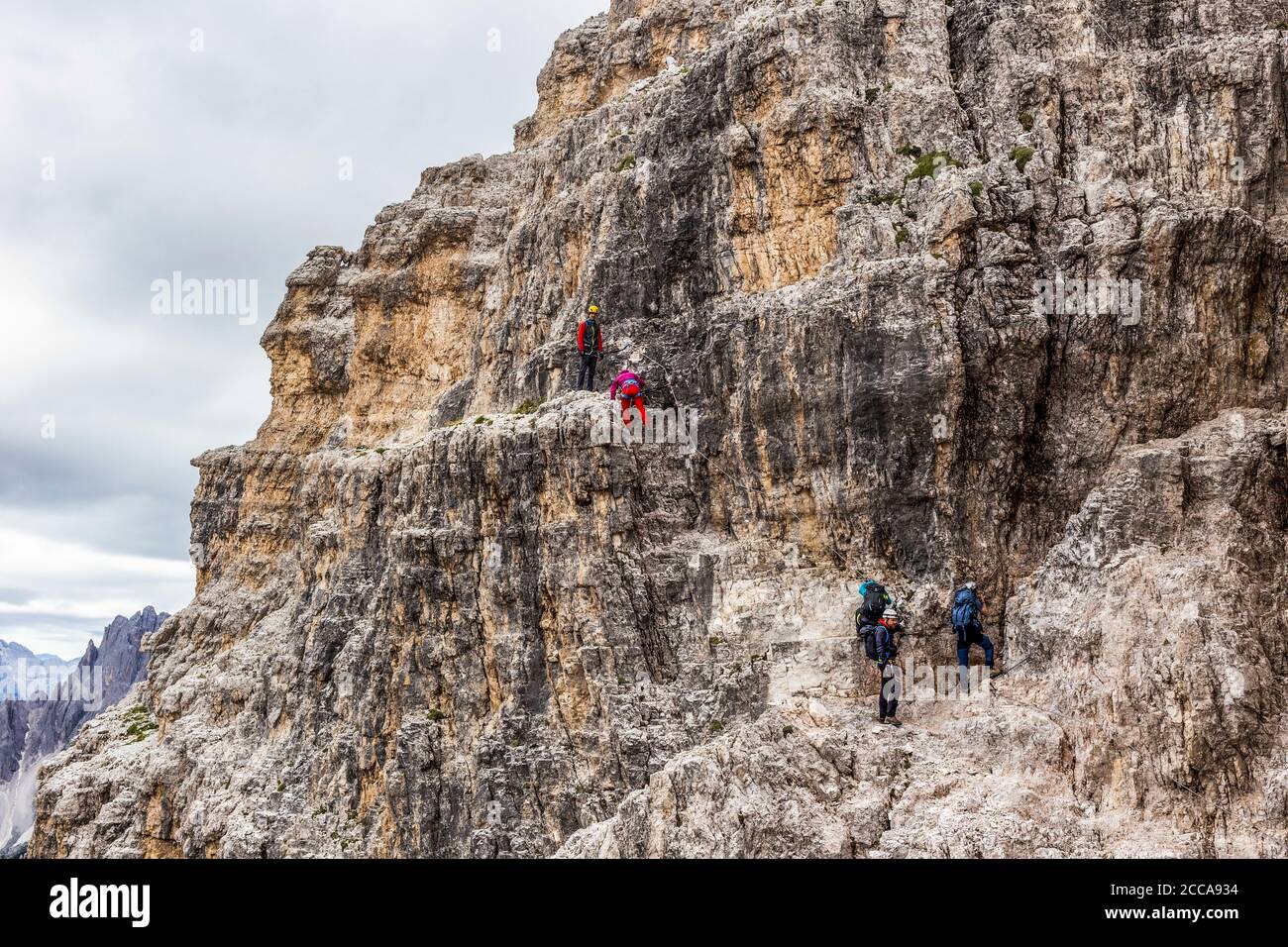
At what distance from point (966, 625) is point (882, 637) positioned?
2168 millimetres

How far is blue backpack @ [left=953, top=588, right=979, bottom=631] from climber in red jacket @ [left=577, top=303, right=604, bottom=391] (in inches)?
638

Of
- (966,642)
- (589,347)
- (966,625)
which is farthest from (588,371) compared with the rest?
(966,642)

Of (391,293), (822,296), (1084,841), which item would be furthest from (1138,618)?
(391,293)

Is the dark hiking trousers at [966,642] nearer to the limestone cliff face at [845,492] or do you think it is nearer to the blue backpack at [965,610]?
the blue backpack at [965,610]

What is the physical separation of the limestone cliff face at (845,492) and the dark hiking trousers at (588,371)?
0.82 meters

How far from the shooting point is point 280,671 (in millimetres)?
45906

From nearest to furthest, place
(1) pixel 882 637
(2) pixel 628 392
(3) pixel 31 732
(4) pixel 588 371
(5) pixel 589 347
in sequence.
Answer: (1) pixel 882 637 → (2) pixel 628 392 → (5) pixel 589 347 → (4) pixel 588 371 → (3) pixel 31 732

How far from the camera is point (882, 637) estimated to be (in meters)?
24.2

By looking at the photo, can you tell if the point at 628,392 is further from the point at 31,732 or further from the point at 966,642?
the point at 31,732

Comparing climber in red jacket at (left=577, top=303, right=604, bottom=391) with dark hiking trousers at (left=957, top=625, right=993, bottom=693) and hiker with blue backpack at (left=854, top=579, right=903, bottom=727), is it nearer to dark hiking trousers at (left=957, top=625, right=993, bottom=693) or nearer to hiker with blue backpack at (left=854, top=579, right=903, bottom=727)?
hiker with blue backpack at (left=854, top=579, right=903, bottom=727)

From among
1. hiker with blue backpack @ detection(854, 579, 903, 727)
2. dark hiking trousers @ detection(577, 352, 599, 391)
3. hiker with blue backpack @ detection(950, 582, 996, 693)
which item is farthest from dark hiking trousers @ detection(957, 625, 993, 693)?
dark hiking trousers @ detection(577, 352, 599, 391)

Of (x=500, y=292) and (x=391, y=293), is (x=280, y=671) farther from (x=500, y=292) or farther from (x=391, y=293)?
(x=391, y=293)

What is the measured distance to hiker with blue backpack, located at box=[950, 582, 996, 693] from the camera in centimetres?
2433
